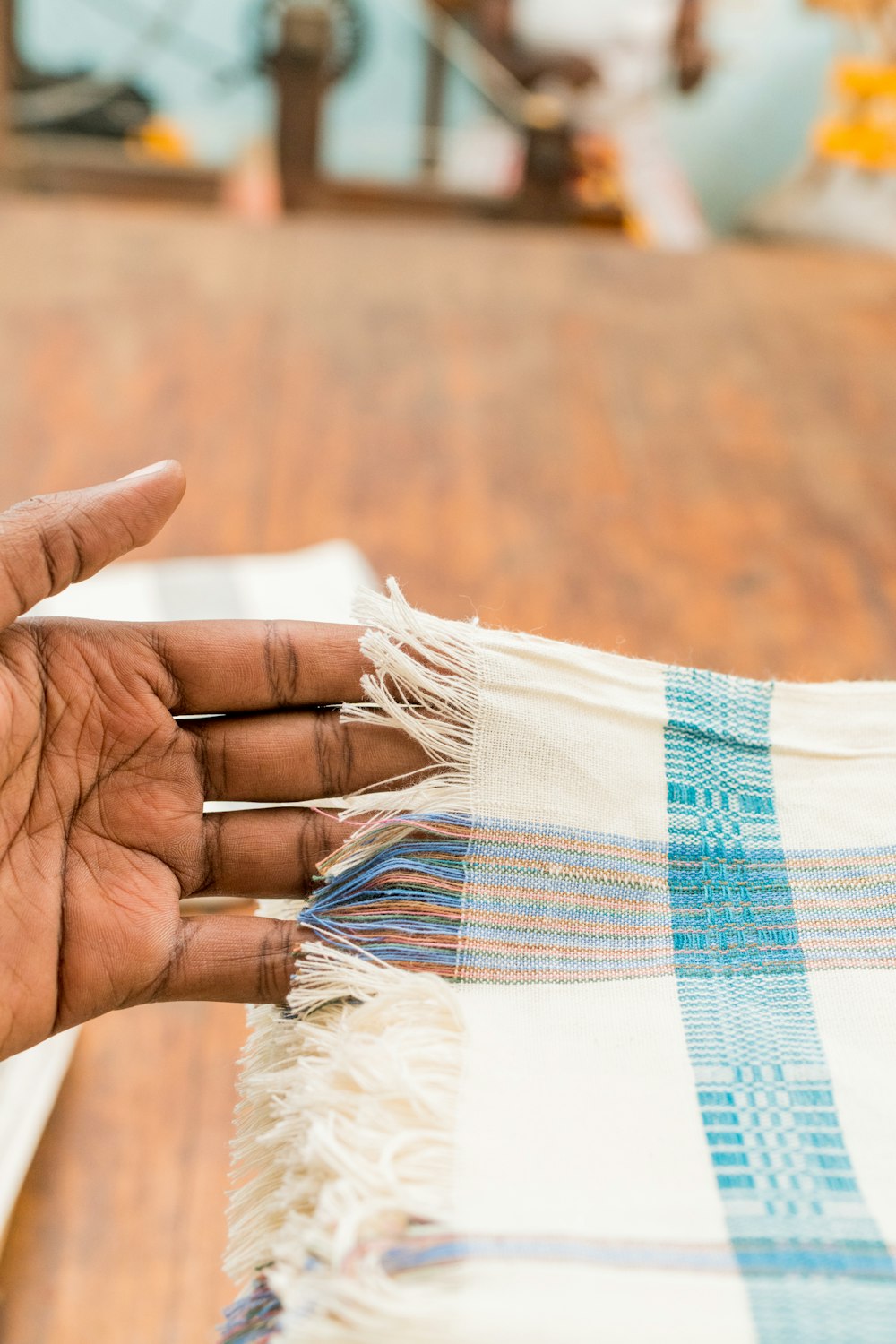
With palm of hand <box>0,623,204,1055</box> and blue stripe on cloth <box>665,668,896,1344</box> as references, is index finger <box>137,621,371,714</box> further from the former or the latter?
blue stripe on cloth <box>665,668,896,1344</box>

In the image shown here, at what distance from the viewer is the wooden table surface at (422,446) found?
928mm

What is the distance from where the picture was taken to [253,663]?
70 cm

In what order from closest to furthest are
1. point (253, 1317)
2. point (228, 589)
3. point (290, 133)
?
point (253, 1317), point (228, 589), point (290, 133)

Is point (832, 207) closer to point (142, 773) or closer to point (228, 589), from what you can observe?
point (228, 589)

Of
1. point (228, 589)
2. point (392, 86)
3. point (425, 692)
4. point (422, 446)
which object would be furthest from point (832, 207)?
point (425, 692)

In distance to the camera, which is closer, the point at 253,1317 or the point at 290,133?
the point at 253,1317

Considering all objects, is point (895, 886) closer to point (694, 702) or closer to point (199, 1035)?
point (694, 702)

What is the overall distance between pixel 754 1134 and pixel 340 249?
1806 millimetres

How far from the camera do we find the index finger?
70cm

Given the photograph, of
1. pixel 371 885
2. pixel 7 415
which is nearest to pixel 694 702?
pixel 371 885

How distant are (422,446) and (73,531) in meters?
1.03

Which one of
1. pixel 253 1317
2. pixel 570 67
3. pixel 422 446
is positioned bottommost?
pixel 253 1317

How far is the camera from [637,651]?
1.32 metres

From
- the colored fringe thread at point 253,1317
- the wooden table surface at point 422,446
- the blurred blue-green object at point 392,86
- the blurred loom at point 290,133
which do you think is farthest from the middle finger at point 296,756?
the blurred blue-green object at point 392,86
